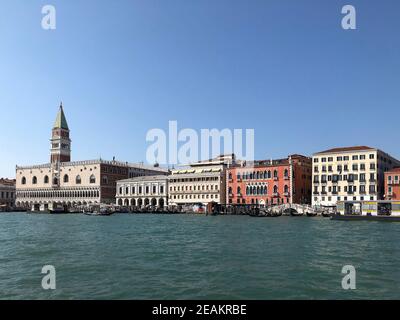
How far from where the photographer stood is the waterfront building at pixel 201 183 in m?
73.9

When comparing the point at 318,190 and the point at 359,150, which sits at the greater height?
the point at 359,150

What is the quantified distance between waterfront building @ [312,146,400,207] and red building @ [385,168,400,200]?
6.02ft

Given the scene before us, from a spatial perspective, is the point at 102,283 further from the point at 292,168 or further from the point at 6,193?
the point at 6,193

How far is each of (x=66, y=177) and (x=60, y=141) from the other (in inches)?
367

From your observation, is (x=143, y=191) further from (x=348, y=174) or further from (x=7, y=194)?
(x=7, y=194)

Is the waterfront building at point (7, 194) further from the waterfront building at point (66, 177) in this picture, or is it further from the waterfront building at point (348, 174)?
the waterfront building at point (348, 174)

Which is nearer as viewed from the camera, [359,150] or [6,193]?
[359,150]

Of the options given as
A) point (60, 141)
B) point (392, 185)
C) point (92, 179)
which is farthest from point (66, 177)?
point (392, 185)

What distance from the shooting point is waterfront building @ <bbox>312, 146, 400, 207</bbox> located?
5716 cm

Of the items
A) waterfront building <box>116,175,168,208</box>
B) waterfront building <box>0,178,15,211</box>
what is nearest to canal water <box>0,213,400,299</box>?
waterfront building <box>116,175,168,208</box>
